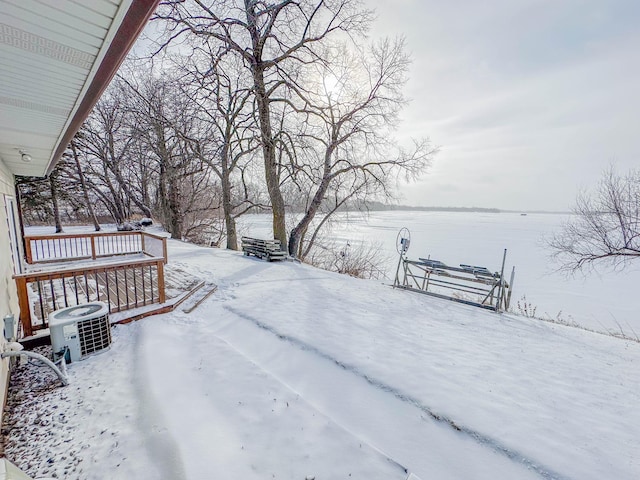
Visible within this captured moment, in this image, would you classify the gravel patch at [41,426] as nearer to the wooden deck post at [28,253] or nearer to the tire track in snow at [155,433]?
the tire track in snow at [155,433]

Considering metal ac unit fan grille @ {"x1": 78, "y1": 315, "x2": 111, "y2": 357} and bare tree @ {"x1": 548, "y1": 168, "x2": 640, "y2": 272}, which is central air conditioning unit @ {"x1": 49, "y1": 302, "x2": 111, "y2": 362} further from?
bare tree @ {"x1": 548, "y1": 168, "x2": 640, "y2": 272}

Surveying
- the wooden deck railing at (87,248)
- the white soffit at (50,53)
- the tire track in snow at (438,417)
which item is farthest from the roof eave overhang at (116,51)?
the wooden deck railing at (87,248)

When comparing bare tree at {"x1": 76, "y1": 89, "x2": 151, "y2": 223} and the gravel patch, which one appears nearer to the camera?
the gravel patch

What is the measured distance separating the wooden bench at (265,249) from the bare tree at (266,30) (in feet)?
10.4

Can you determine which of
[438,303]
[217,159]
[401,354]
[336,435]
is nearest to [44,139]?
[336,435]

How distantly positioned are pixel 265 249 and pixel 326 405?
300 inches

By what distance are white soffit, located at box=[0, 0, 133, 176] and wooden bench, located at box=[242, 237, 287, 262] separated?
7.06 meters

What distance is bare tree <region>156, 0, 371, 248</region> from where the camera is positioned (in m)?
9.59

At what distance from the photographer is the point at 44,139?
3816mm

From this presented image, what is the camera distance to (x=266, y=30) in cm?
1014

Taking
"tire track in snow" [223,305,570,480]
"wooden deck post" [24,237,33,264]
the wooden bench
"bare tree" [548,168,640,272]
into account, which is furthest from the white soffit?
"bare tree" [548,168,640,272]

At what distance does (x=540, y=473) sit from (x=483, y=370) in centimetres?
147

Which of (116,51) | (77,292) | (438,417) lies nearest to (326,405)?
(438,417)

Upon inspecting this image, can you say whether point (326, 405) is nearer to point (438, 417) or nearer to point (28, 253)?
point (438, 417)
